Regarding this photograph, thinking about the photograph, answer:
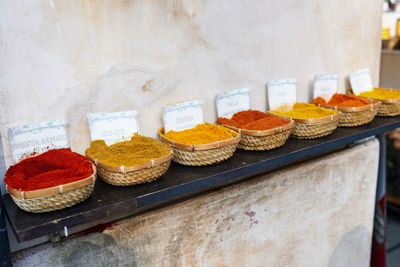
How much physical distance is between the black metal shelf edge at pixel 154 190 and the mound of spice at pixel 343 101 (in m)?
0.19

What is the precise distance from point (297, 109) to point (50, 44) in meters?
1.10

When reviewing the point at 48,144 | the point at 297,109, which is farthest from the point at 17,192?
the point at 297,109

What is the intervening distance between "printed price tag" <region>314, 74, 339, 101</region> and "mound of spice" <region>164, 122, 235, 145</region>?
73 cm

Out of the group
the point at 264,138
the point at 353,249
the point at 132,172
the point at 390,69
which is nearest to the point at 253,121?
the point at 264,138

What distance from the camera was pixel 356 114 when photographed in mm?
1675

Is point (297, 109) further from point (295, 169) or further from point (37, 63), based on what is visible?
point (37, 63)

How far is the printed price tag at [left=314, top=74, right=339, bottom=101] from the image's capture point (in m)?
1.86

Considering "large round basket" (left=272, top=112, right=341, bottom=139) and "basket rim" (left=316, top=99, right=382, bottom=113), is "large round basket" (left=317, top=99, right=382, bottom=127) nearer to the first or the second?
"basket rim" (left=316, top=99, right=382, bottom=113)

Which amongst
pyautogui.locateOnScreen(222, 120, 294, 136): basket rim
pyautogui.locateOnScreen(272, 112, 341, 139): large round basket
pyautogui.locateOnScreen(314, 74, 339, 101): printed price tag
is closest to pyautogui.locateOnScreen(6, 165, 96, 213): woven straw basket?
pyautogui.locateOnScreen(222, 120, 294, 136): basket rim

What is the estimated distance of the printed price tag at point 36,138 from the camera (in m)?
1.15

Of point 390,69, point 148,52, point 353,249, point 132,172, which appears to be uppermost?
point 148,52

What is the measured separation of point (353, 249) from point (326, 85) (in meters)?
1.07

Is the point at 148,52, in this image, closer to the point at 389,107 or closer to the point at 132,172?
the point at 132,172

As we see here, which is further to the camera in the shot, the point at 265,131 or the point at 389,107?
the point at 389,107
